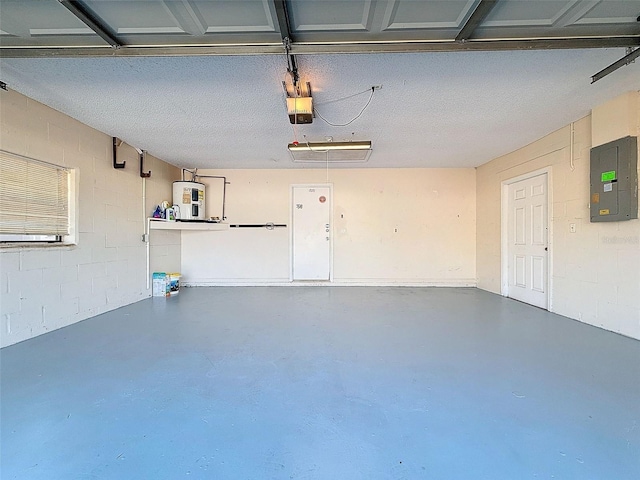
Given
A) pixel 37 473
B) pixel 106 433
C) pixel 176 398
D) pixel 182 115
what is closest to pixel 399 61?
pixel 182 115

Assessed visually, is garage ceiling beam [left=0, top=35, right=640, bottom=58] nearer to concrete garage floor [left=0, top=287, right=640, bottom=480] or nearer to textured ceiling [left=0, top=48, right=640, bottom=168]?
textured ceiling [left=0, top=48, right=640, bottom=168]

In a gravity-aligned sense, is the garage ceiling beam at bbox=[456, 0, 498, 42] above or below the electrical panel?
above

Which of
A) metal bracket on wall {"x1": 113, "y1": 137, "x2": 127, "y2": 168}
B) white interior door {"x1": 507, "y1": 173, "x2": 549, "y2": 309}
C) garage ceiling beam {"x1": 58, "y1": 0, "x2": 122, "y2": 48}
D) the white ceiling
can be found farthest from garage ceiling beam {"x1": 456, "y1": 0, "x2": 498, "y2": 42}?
metal bracket on wall {"x1": 113, "y1": 137, "x2": 127, "y2": 168}

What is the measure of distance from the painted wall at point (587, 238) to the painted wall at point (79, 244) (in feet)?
18.9

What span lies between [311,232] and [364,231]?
106 centimetres

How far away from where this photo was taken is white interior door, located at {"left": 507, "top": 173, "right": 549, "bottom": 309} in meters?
4.14

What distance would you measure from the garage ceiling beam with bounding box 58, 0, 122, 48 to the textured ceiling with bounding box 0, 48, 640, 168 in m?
0.35

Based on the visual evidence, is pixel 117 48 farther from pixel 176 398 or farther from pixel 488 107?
pixel 488 107

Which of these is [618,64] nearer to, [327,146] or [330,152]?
[327,146]

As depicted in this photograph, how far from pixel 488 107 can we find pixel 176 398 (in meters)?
3.76

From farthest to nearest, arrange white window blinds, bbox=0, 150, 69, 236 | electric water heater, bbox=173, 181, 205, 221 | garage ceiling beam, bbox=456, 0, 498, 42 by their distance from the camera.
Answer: electric water heater, bbox=173, 181, 205, 221
white window blinds, bbox=0, 150, 69, 236
garage ceiling beam, bbox=456, 0, 498, 42

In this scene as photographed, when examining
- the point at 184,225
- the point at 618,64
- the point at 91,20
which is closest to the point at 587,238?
the point at 618,64

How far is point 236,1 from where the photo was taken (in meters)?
1.69

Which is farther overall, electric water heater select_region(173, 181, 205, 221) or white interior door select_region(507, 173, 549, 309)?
electric water heater select_region(173, 181, 205, 221)
